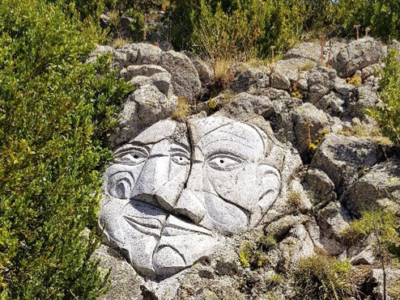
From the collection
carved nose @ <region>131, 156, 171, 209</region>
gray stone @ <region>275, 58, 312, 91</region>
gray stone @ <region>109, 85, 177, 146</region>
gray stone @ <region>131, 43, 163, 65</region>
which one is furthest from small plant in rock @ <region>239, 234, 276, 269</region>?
gray stone @ <region>131, 43, 163, 65</region>

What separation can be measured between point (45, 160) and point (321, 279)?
3789mm

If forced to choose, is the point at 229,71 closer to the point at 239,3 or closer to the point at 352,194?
the point at 239,3

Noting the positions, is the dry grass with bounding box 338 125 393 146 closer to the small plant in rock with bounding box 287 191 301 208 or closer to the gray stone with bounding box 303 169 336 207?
the gray stone with bounding box 303 169 336 207

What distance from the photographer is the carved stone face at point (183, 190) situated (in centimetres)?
708

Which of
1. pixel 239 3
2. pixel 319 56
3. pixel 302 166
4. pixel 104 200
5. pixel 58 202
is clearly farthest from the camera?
pixel 239 3

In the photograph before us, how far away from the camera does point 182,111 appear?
28.9 feet

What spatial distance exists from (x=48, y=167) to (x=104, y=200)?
154 cm

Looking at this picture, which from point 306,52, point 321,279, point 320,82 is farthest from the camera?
point 306,52

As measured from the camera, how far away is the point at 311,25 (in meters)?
13.2

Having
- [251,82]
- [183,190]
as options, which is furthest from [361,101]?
[183,190]

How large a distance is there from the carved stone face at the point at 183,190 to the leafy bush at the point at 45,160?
63cm

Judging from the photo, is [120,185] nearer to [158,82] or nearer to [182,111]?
[182,111]

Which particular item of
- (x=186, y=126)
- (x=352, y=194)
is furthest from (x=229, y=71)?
(x=352, y=194)

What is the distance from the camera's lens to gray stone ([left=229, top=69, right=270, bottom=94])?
9.33m
